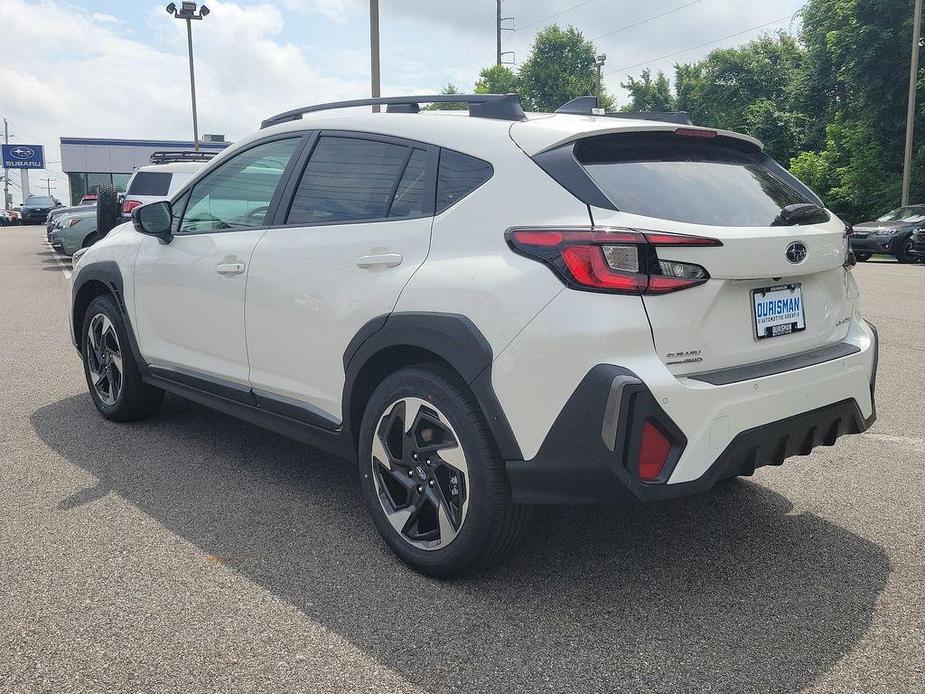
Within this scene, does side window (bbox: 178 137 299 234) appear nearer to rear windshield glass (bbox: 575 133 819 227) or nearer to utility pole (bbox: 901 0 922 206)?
rear windshield glass (bbox: 575 133 819 227)

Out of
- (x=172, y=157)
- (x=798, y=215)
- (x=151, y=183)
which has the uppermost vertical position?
(x=172, y=157)

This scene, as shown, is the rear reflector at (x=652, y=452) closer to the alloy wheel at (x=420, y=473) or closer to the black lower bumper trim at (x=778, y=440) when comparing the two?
the black lower bumper trim at (x=778, y=440)

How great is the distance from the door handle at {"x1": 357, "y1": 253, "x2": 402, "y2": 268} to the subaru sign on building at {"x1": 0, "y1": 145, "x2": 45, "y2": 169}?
10429cm

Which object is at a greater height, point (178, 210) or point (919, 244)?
point (178, 210)

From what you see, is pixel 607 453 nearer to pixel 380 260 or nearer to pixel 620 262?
pixel 620 262

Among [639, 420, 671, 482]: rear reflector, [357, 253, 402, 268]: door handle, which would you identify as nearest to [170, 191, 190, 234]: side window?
[357, 253, 402, 268]: door handle

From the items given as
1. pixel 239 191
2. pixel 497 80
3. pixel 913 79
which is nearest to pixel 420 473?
pixel 239 191

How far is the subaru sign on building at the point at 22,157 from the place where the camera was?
94.8 m

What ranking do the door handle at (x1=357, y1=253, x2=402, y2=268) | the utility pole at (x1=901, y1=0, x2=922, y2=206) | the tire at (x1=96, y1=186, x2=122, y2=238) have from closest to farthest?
1. the door handle at (x1=357, y1=253, x2=402, y2=268)
2. the tire at (x1=96, y1=186, x2=122, y2=238)
3. the utility pole at (x1=901, y1=0, x2=922, y2=206)

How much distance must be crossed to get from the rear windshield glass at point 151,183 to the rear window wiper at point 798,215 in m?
13.1

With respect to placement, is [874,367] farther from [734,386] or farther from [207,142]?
[207,142]

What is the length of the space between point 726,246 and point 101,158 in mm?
63694

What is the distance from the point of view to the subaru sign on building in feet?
311

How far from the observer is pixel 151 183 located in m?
14.6
